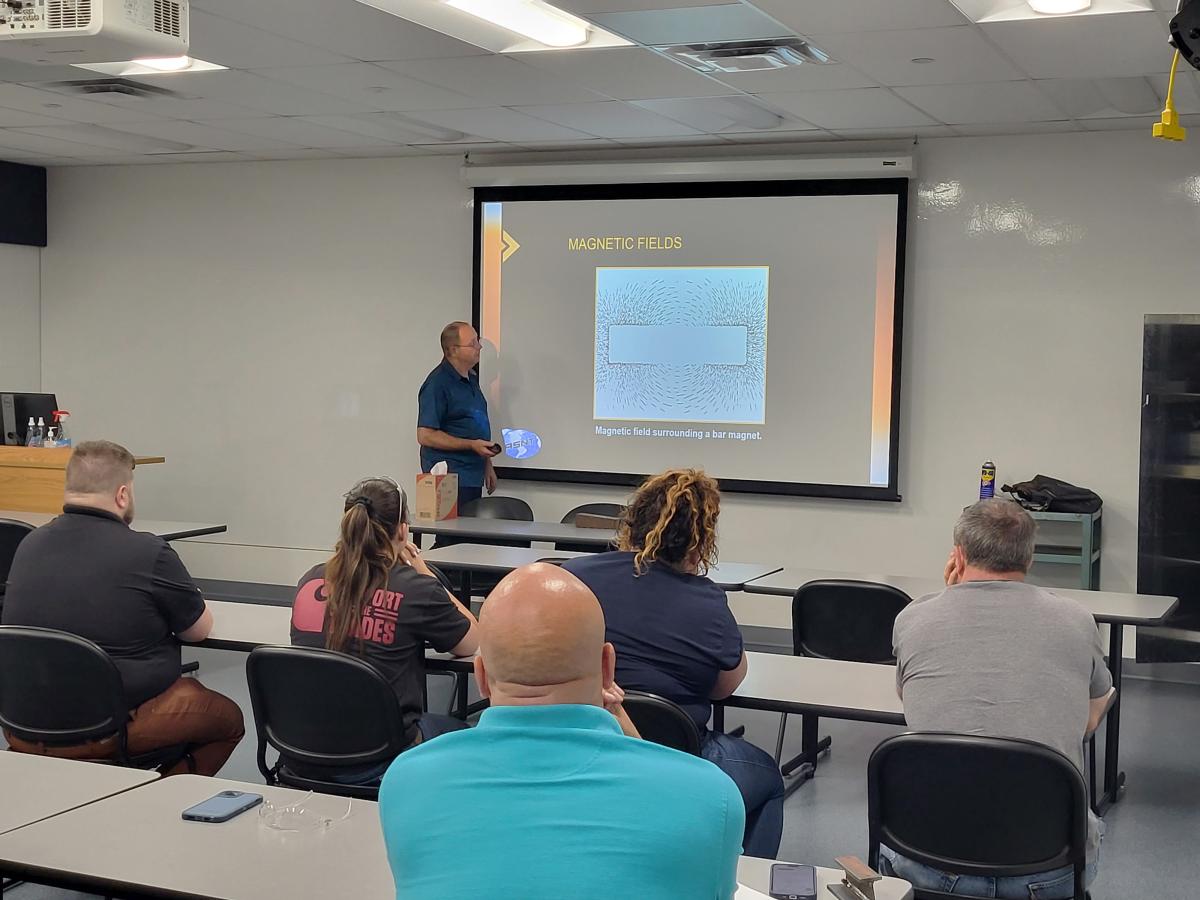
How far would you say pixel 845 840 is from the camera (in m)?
4.16

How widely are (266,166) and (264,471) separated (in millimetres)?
2018

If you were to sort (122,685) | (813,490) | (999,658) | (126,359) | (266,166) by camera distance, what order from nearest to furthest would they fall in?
(999,658)
(122,685)
(813,490)
(266,166)
(126,359)

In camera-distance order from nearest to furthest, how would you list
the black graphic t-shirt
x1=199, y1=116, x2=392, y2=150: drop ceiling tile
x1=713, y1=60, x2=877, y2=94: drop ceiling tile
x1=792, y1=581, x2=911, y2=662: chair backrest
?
1. the black graphic t-shirt
2. x1=792, y1=581, x2=911, y2=662: chair backrest
3. x1=713, y1=60, x2=877, y2=94: drop ceiling tile
4. x1=199, y1=116, x2=392, y2=150: drop ceiling tile

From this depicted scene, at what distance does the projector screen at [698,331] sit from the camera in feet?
22.6

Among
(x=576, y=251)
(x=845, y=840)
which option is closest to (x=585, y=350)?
(x=576, y=251)

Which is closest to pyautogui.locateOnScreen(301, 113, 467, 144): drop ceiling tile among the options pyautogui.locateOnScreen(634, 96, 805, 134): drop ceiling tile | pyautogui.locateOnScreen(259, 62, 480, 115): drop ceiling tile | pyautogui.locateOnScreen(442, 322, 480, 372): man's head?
pyautogui.locateOnScreen(259, 62, 480, 115): drop ceiling tile

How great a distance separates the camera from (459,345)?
713cm

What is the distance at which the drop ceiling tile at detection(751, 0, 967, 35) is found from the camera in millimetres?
4121

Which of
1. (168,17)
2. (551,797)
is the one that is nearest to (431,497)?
(168,17)

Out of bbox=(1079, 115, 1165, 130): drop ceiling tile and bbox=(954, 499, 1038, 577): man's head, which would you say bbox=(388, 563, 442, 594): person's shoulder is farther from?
bbox=(1079, 115, 1165, 130): drop ceiling tile

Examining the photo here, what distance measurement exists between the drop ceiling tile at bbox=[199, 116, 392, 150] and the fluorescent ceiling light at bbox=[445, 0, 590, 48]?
226 cm

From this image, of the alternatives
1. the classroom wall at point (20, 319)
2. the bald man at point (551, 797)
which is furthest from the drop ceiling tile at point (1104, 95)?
the classroom wall at point (20, 319)

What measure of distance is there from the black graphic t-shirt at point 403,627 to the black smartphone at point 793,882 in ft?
4.94

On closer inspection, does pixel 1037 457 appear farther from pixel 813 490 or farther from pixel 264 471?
pixel 264 471
